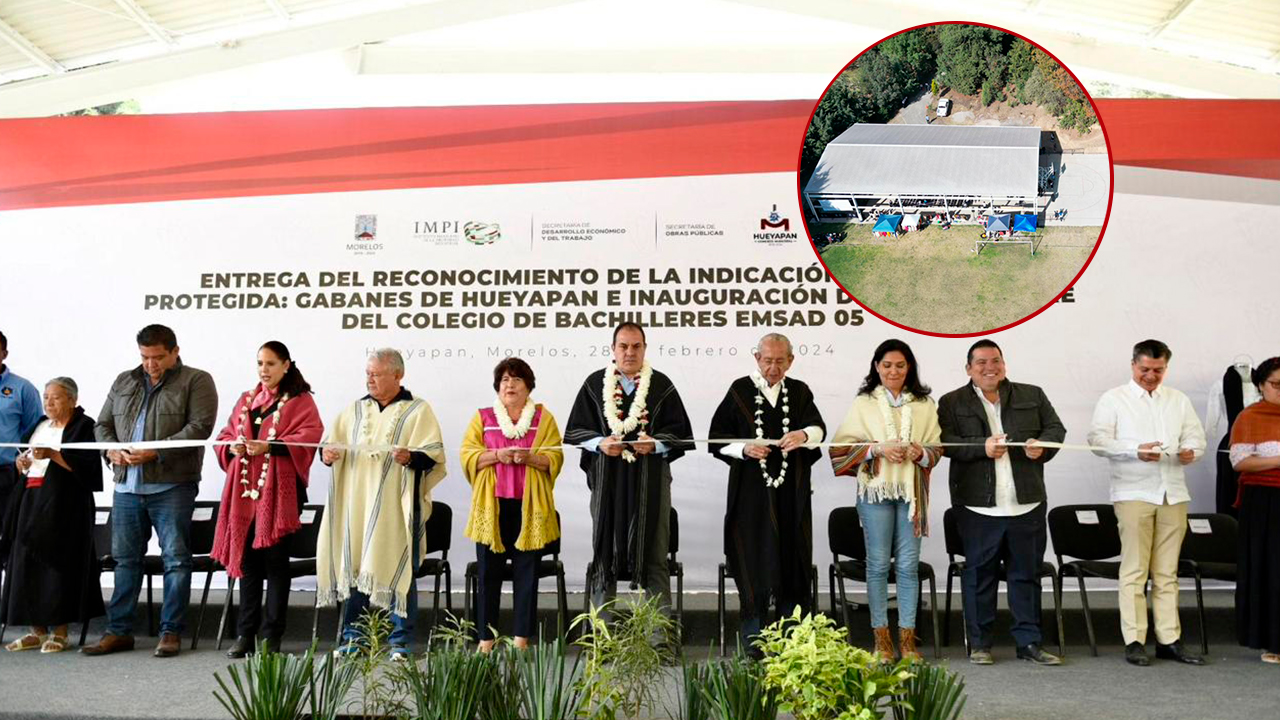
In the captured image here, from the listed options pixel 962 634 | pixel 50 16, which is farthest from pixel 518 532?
pixel 50 16

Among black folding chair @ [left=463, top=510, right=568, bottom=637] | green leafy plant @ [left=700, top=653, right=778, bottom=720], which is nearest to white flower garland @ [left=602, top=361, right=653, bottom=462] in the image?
black folding chair @ [left=463, top=510, right=568, bottom=637]

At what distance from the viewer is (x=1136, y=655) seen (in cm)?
524

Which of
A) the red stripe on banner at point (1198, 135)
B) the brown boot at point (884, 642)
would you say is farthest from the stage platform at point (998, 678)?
the red stripe on banner at point (1198, 135)

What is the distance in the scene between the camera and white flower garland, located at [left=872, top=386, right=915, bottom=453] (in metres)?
5.30

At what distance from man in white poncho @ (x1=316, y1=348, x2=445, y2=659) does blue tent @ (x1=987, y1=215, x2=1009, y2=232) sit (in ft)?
11.5

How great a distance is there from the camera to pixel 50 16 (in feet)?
24.5

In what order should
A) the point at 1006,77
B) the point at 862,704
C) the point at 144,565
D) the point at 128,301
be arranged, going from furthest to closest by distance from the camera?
the point at 128,301, the point at 1006,77, the point at 144,565, the point at 862,704

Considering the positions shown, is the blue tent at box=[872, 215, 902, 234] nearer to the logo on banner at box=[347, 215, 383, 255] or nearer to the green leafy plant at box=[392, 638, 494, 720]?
the logo on banner at box=[347, 215, 383, 255]

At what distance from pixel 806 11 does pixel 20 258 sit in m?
5.26

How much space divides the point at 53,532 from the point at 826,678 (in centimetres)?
415

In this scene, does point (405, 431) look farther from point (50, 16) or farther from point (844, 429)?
point (50, 16)

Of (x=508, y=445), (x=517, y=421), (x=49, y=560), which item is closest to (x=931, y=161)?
(x=517, y=421)

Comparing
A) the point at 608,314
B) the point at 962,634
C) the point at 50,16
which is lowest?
the point at 962,634

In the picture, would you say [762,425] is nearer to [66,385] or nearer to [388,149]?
[388,149]
